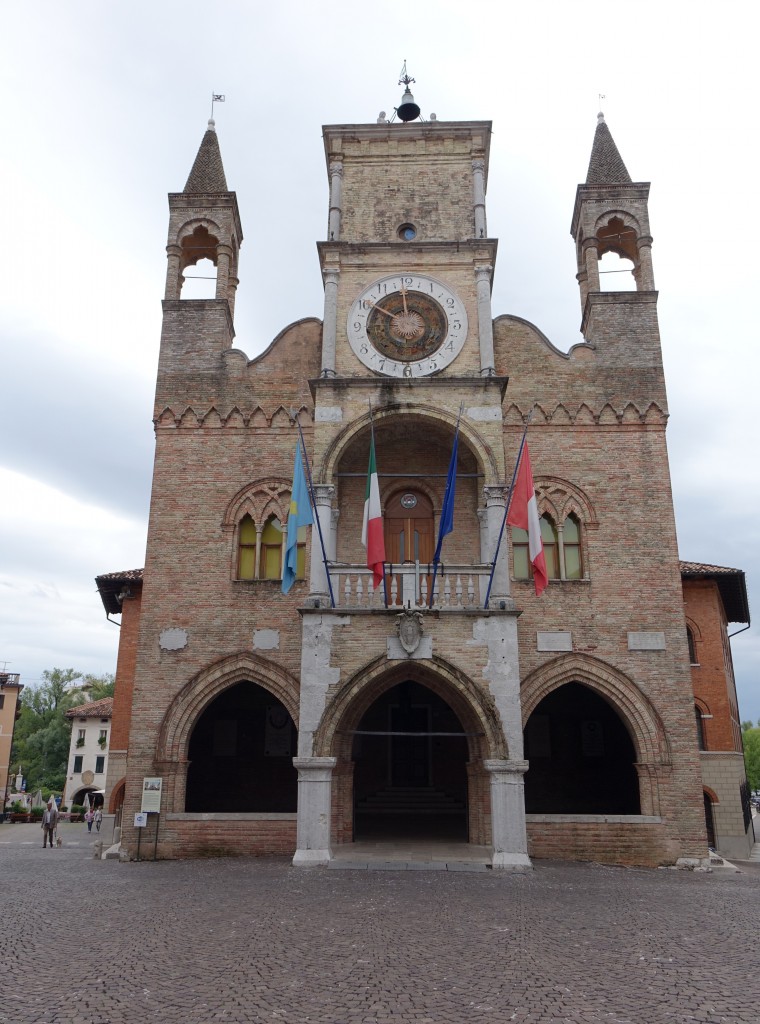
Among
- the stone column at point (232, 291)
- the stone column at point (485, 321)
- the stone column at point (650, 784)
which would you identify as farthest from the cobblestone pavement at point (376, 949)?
the stone column at point (232, 291)

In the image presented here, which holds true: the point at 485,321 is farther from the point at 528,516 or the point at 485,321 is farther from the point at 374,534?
the point at 374,534

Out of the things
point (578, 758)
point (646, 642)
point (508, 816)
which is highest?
point (646, 642)

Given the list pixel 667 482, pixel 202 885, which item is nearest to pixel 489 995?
pixel 202 885

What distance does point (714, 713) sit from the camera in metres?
21.9

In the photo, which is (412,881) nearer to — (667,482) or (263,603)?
(263,603)

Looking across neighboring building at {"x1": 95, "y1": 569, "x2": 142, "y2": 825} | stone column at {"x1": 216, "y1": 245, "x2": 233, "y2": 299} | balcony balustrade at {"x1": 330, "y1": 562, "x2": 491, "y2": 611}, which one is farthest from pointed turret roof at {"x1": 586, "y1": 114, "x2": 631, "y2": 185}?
neighboring building at {"x1": 95, "y1": 569, "x2": 142, "y2": 825}

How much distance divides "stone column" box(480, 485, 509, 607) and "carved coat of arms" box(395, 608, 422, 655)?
1761 millimetres

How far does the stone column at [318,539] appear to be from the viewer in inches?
598

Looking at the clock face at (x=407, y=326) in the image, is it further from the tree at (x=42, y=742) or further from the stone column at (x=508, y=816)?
the tree at (x=42, y=742)

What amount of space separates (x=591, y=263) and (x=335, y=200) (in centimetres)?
630

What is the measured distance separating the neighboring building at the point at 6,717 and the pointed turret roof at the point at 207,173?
41426 mm

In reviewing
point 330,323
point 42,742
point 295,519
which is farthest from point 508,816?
point 42,742

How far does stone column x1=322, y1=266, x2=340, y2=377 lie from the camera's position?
55.7 feet

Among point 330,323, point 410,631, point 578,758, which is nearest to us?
point 410,631
